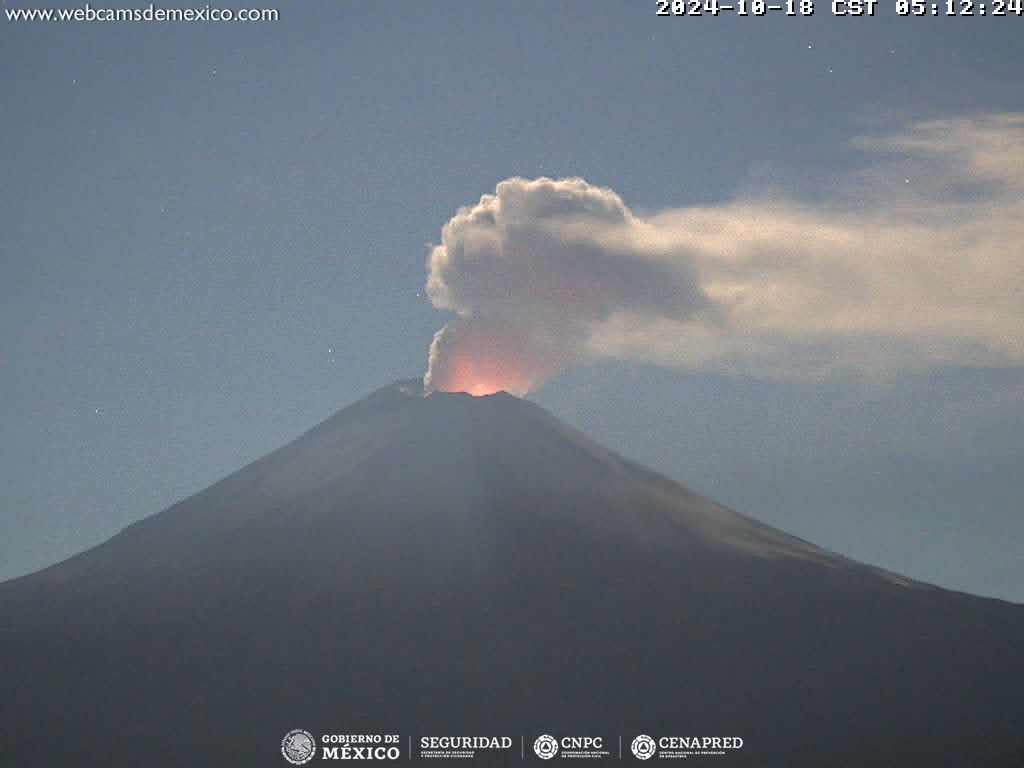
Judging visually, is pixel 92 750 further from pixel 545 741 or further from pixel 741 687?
pixel 741 687

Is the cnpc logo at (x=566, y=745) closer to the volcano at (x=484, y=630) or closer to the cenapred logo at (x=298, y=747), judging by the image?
the volcano at (x=484, y=630)

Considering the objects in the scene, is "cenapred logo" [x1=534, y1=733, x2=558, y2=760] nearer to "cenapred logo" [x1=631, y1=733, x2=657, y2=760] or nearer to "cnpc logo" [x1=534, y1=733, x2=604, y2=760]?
"cnpc logo" [x1=534, y1=733, x2=604, y2=760]

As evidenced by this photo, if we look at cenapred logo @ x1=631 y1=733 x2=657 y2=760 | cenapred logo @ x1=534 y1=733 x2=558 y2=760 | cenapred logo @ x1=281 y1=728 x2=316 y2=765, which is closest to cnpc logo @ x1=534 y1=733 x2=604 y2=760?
cenapred logo @ x1=534 y1=733 x2=558 y2=760

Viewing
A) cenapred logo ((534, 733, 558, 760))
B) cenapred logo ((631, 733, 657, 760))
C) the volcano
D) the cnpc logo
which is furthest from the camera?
the volcano

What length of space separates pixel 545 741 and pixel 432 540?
1295 inches

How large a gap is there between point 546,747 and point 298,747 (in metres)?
14.3

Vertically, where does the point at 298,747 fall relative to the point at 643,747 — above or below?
above

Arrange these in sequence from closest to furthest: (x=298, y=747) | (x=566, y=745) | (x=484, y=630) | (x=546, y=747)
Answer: (x=546, y=747), (x=298, y=747), (x=566, y=745), (x=484, y=630)

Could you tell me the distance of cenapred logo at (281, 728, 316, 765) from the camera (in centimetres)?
6719

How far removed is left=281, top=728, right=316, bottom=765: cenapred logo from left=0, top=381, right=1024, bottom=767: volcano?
2.11ft

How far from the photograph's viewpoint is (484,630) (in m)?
84.0

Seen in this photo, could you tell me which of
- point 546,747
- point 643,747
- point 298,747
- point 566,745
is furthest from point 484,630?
point 298,747

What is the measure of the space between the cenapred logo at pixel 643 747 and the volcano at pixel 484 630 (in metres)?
1.77

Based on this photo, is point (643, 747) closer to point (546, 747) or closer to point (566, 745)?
point (566, 745)
